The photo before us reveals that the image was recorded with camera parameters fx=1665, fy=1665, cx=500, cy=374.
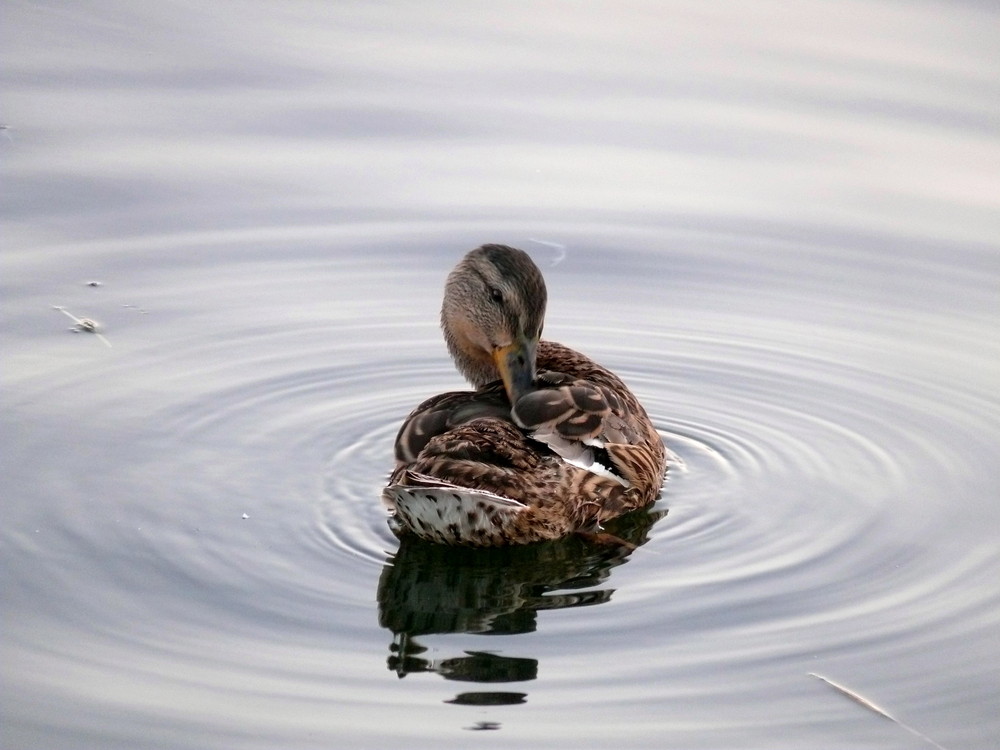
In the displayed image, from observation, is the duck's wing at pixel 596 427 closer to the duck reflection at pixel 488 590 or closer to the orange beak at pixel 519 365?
the orange beak at pixel 519 365

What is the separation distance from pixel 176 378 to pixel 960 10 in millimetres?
6660

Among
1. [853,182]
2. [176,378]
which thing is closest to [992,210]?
[853,182]

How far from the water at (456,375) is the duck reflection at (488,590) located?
0.08ft

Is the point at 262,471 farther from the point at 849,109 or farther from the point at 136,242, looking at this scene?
the point at 849,109

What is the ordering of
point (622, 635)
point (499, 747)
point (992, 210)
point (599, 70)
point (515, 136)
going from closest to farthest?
point (499, 747) < point (622, 635) < point (992, 210) < point (515, 136) < point (599, 70)

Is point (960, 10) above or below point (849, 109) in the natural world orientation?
above

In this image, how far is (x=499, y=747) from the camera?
4.95 metres

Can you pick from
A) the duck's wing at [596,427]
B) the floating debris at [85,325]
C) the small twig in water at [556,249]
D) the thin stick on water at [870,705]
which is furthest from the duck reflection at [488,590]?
the small twig in water at [556,249]

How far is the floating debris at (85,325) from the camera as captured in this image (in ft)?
27.3

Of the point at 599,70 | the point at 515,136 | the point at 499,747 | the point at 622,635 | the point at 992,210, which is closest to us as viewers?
the point at 499,747

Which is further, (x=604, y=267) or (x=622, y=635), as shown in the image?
(x=604, y=267)

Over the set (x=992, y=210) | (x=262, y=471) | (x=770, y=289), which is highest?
(x=992, y=210)

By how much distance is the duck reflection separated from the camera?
5.45 meters

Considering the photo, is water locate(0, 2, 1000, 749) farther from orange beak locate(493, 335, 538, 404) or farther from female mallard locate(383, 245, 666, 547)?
orange beak locate(493, 335, 538, 404)
